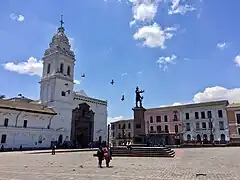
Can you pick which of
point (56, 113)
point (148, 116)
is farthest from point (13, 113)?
point (148, 116)

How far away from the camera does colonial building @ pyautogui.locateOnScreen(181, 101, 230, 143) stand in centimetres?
5650

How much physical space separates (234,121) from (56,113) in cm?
4100

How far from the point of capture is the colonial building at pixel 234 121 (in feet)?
180

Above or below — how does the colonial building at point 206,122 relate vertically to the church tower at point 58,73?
below

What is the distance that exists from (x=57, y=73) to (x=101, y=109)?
16.9 meters

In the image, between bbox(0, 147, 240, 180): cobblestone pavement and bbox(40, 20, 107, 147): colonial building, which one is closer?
bbox(0, 147, 240, 180): cobblestone pavement

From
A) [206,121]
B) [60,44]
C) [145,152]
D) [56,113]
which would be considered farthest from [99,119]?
[145,152]

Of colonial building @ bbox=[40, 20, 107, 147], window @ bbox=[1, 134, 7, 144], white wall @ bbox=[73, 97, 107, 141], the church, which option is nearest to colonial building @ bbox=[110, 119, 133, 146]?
white wall @ bbox=[73, 97, 107, 141]

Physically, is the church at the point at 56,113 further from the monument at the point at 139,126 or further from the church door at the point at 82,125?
the monument at the point at 139,126

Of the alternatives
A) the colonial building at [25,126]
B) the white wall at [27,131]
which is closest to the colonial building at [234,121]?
the colonial building at [25,126]

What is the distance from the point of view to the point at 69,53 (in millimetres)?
59938

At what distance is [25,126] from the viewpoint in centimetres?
4597

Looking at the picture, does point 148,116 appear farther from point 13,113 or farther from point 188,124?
point 13,113

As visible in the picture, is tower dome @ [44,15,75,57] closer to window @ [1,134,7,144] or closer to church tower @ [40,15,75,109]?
church tower @ [40,15,75,109]
